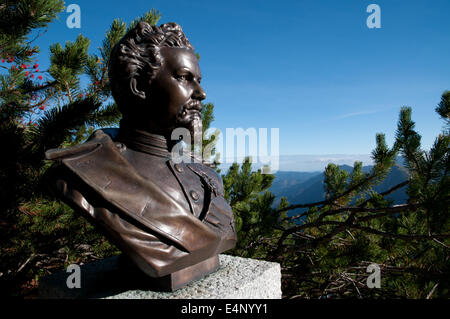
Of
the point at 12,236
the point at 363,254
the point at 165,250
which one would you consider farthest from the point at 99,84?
the point at 363,254

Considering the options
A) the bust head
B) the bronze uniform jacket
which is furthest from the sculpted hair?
the bronze uniform jacket

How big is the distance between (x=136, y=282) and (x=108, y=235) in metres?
0.37

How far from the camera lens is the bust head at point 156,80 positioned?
1.28 m

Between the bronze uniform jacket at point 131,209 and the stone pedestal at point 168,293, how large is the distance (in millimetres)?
168

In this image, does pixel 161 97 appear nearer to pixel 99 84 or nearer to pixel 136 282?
pixel 136 282

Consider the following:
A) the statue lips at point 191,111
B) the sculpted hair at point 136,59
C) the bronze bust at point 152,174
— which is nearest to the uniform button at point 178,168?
the bronze bust at point 152,174

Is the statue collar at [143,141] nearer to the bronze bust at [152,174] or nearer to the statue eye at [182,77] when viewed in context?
the bronze bust at [152,174]

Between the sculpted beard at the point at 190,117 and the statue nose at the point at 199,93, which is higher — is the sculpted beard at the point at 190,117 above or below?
below

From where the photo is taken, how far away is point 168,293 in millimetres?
1244

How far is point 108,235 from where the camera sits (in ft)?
3.49

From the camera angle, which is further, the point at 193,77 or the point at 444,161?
the point at 444,161

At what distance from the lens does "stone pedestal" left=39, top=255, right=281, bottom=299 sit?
1.26 meters

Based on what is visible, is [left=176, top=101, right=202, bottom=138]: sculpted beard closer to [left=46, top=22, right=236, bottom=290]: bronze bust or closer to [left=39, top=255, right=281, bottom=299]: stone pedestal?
[left=46, top=22, right=236, bottom=290]: bronze bust

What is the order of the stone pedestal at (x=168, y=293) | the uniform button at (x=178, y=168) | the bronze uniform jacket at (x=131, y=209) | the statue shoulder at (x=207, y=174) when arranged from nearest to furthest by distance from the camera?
the bronze uniform jacket at (x=131, y=209) → the stone pedestal at (x=168, y=293) → the uniform button at (x=178, y=168) → the statue shoulder at (x=207, y=174)
